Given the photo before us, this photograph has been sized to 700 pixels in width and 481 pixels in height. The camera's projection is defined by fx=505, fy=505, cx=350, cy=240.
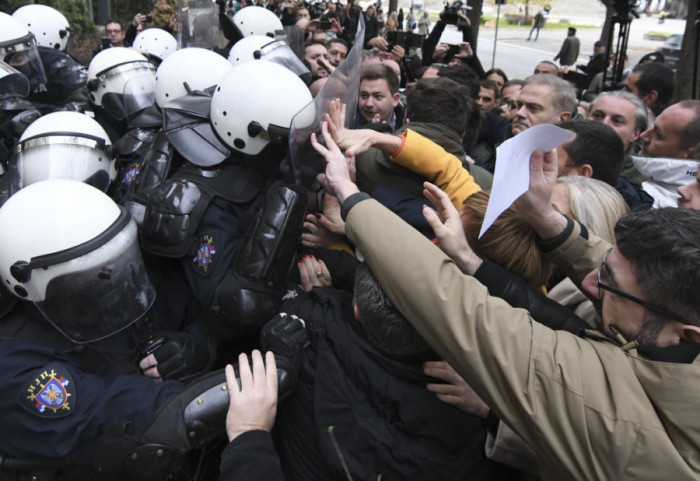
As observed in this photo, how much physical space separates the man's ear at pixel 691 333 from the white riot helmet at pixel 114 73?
12.3ft

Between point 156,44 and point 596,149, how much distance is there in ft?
15.0

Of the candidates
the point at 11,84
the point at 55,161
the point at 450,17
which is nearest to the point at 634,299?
the point at 55,161

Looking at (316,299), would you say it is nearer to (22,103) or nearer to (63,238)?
(63,238)

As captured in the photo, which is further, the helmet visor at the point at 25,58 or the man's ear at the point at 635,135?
the helmet visor at the point at 25,58

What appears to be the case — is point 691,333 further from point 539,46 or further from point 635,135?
point 539,46

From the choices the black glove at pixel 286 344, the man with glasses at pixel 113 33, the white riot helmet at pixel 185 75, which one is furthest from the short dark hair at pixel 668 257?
the man with glasses at pixel 113 33

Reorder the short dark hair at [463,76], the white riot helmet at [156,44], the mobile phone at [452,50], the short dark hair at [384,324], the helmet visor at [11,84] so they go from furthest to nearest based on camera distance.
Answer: the mobile phone at [452,50]
the white riot helmet at [156,44]
the short dark hair at [463,76]
the helmet visor at [11,84]
the short dark hair at [384,324]

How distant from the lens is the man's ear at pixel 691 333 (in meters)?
1.02

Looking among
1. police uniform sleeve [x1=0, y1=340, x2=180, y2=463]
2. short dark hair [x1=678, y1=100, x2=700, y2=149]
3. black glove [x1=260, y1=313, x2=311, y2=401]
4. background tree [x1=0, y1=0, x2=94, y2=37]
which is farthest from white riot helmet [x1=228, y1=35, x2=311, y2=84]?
background tree [x1=0, y1=0, x2=94, y2=37]

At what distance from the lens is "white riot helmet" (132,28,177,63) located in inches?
206

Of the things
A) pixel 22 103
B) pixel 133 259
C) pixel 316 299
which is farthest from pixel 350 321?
pixel 22 103

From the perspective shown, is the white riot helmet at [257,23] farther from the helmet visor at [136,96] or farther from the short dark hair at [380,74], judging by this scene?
the short dark hair at [380,74]

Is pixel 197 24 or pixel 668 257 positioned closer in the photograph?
pixel 668 257

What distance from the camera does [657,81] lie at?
4227 millimetres
